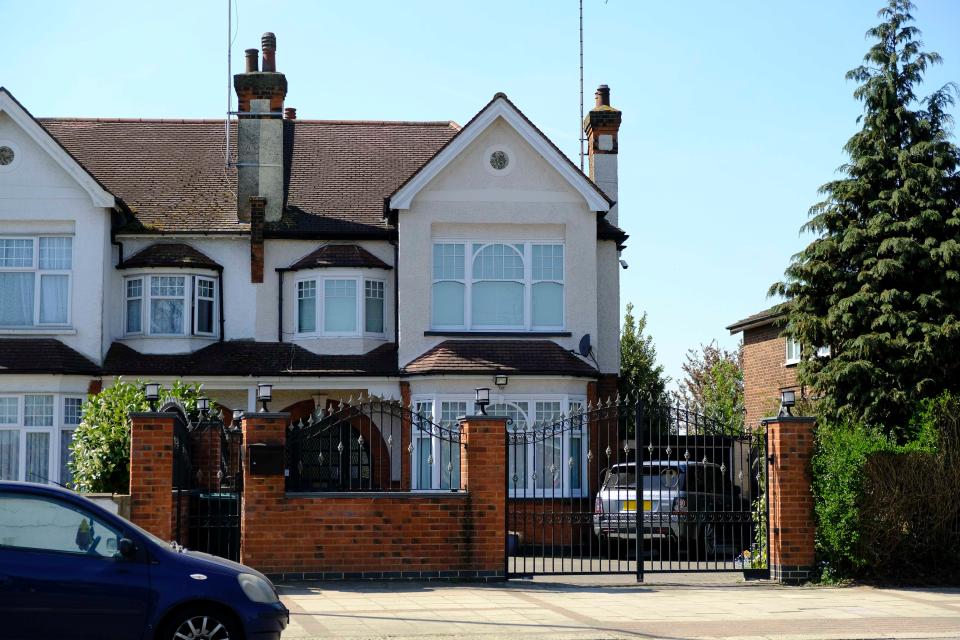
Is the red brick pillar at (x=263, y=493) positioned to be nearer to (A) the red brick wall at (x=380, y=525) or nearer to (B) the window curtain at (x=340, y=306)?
(A) the red brick wall at (x=380, y=525)

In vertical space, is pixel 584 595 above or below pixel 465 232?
below

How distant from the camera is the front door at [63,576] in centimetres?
854

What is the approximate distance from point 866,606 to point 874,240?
1054cm

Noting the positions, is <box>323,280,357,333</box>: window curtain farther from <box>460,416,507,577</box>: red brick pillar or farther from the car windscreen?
<box>460,416,507,577</box>: red brick pillar

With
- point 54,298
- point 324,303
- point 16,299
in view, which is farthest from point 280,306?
point 16,299

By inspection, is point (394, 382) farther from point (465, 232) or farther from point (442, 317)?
point (465, 232)

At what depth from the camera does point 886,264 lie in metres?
21.5

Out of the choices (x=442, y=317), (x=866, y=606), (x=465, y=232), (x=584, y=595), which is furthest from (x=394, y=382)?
(x=866, y=606)

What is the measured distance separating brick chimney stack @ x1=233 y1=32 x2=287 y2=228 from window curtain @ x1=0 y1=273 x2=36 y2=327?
14.4 ft

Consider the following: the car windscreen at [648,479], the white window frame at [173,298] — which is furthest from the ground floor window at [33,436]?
the car windscreen at [648,479]

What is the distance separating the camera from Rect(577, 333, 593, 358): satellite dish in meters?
23.2

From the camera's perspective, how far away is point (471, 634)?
11359 mm

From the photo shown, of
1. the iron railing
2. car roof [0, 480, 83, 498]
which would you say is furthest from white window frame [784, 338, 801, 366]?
car roof [0, 480, 83, 498]

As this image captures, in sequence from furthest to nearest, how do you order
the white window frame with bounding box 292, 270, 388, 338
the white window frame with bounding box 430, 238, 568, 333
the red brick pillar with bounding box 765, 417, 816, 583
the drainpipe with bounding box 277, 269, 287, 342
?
the drainpipe with bounding box 277, 269, 287, 342 → the white window frame with bounding box 292, 270, 388, 338 → the white window frame with bounding box 430, 238, 568, 333 → the red brick pillar with bounding box 765, 417, 816, 583
